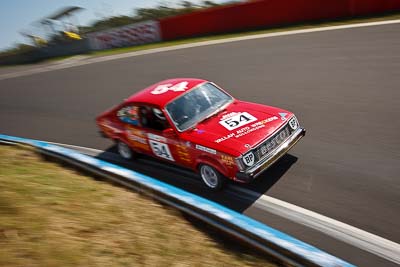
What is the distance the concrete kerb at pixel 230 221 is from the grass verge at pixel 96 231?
12 cm

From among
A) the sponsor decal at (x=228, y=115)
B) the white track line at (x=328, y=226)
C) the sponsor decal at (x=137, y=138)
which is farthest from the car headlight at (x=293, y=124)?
the sponsor decal at (x=137, y=138)

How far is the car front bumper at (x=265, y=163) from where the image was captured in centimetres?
578

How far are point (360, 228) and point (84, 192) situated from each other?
11.7ft

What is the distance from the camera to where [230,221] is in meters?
4.36

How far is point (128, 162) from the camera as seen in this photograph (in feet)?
26.4

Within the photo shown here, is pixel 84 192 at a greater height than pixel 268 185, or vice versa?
pixel 84 192

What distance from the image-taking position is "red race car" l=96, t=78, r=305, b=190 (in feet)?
19.5

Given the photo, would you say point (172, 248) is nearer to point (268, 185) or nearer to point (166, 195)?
point (166, 195)

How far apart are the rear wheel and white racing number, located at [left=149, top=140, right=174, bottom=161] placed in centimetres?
92

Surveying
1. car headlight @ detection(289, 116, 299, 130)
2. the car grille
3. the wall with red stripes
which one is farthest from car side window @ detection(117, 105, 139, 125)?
the wall with red stripes

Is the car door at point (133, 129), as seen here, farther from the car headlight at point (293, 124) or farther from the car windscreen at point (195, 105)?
the car headlight at point (293, 124)

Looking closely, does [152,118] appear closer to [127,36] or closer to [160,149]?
[160,149]

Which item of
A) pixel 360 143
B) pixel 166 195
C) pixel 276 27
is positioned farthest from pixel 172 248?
pixel 276 27

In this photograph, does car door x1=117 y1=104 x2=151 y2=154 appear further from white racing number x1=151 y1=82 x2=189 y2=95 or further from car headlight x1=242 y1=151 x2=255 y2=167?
car headlight x1=242 y1=151 x2=255 y2=167
